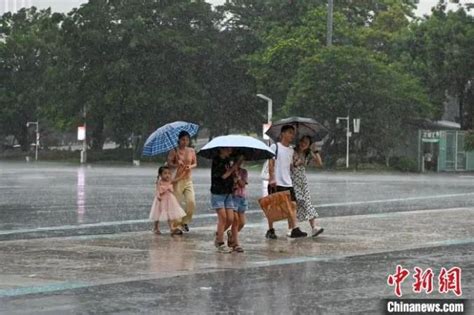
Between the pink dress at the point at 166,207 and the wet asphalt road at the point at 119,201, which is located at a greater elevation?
the pink dress at the point at 166,207

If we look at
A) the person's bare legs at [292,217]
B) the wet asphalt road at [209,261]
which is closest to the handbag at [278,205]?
the person's bare legs at [292,217]

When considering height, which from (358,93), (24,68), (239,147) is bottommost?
(239,147)

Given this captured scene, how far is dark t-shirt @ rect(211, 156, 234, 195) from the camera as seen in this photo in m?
13.4

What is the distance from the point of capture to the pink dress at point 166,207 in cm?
1539

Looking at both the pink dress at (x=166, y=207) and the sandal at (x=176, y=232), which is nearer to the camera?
the pink dress at (x=166, y=207)

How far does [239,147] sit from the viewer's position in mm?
13336

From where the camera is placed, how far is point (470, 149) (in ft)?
201

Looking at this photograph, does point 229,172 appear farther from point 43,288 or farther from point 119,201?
point 119,201

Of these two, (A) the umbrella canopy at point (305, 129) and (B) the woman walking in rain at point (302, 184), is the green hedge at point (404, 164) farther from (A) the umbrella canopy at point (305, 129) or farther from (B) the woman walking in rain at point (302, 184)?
(B) the woman walking in rain at point (302, 184)

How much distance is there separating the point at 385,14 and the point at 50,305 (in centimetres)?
7225

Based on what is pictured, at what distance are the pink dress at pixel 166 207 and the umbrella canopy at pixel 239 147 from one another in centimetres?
185

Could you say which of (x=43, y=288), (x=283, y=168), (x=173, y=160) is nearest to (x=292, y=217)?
(x=283, y=168)

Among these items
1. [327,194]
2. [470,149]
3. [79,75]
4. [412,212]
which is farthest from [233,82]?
[412,212]

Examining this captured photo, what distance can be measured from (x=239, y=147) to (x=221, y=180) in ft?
1.78
